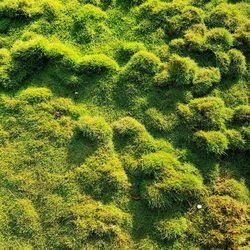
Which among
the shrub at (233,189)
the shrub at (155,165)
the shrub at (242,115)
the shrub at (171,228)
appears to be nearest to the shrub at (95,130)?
the shrub at (155,165)

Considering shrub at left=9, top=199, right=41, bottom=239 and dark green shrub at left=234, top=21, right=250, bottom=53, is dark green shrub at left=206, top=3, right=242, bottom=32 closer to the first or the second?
dark green shrub at left=234, top=21, right=250, bottom=53

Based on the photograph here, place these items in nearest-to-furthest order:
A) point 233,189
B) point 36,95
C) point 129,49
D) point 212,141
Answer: point 233,189, point 212,141, point 36,95, point 129,49

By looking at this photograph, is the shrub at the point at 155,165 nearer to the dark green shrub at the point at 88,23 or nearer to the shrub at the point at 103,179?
the shrub at the point at 103,179

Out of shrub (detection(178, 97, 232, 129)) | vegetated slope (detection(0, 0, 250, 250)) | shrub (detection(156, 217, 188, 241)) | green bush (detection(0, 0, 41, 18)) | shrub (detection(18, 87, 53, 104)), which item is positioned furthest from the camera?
green bush (detection(0, 0, 41, 18))

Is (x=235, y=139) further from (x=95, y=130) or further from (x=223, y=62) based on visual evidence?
(x=95, y=130)

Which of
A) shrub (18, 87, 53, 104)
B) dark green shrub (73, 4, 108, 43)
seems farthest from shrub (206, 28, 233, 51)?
shrub (18, 87, 53, 104)

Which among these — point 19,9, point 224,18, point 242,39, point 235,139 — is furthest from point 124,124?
point 19,9
